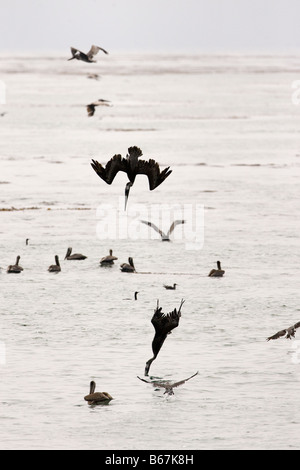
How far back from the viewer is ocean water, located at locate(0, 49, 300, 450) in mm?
7758

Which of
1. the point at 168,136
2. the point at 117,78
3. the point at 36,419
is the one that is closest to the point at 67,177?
the point at 168,136

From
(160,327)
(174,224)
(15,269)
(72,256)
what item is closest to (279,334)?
(160,327)

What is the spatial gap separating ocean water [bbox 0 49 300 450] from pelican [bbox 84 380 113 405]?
0.04 meters

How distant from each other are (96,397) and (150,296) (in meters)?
3.35

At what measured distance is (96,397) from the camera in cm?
801

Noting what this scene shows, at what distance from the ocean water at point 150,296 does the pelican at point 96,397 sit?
41 mm

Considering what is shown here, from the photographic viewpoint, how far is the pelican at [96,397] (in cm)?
801

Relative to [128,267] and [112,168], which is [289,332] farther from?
[128,267]

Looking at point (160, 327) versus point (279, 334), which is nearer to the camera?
point (160, 327)

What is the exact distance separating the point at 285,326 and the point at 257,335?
380 mm

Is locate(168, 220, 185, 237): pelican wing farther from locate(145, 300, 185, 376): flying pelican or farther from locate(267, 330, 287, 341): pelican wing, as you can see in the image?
locate(145, 300, 185, 376): flying pelican

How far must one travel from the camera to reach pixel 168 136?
26703mm

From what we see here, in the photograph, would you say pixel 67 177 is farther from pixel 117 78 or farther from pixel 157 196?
pixel 117 78

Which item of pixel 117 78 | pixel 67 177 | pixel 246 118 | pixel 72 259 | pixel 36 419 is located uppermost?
pixel 117 78
